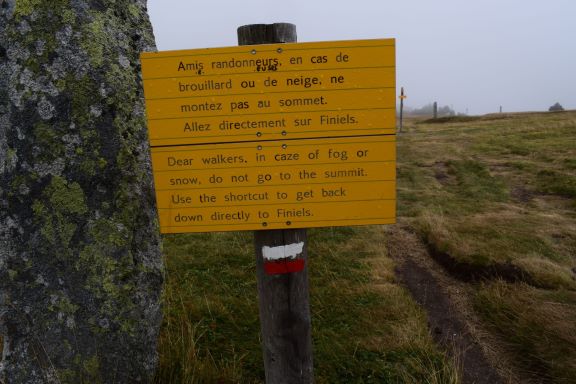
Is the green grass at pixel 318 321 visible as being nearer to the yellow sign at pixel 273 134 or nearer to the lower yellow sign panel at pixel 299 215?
the lower yellow sign panel at pixel 299 215

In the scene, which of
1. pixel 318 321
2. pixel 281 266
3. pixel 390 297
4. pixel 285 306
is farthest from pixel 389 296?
pixel 281 266

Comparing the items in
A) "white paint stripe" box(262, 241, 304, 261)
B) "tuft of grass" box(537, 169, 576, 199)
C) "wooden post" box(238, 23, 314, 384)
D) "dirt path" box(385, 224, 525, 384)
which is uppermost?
"white paint stripe" box(262, 241, 304, 261)

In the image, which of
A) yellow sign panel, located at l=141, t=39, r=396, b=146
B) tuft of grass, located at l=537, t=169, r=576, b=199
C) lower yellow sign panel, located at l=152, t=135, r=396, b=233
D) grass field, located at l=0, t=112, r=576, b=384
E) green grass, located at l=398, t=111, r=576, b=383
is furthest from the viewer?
tuft of grass, located at l=537, t=169, r=576, b=199

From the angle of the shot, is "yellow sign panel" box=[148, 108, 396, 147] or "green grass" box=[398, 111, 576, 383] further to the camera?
"green grass" box=[398, 111, 576, 383]

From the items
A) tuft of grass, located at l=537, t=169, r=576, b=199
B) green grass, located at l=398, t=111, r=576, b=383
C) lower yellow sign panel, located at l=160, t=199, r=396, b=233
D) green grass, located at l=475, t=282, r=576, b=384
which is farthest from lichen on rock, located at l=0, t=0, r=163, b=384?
tuft of grass, located at l=537, t=169, r=576, b=199

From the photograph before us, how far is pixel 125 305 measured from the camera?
3.07 m

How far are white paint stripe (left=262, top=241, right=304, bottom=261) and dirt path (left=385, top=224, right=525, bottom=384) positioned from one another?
2.10m

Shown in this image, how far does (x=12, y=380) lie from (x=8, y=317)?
1.58ft

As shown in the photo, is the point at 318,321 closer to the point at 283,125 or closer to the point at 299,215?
the point at 299,215

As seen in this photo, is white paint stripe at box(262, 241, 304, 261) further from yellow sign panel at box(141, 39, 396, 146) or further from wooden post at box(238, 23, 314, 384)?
yellow sign panel at box(141, 39, 396, 146)

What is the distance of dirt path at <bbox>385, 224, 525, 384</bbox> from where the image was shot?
3986 mm

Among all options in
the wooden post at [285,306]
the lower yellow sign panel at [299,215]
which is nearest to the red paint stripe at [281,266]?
the wooden post at [285,306]

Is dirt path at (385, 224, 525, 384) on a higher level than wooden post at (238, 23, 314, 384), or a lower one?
lower

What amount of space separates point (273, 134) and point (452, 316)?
11.7 feet
